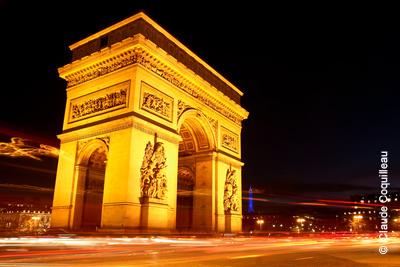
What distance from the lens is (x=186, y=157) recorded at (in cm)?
2731

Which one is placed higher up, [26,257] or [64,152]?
[64,152]

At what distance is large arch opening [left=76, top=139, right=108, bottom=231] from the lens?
20.4 metres

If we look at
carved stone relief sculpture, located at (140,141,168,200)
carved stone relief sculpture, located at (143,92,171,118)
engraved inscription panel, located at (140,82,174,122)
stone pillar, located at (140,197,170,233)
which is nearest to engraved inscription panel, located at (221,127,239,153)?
engraved inscription panel, located at (140,82,174,122)

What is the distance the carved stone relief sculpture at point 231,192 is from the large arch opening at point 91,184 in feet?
31.5

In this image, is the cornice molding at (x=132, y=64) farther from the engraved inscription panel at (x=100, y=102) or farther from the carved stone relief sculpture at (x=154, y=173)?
the carved stone relief sculpture at (x=154, y=173)

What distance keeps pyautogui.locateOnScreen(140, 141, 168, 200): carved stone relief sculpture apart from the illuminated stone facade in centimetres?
5

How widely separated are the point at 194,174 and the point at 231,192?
3.23m

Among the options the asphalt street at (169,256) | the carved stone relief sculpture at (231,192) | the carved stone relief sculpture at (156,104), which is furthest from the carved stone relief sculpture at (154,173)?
the carved stone relief sculpture at (231,192)

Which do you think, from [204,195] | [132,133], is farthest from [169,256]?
[204,195]

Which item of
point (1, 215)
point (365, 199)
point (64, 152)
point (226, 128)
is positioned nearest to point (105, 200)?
point (64, 152)

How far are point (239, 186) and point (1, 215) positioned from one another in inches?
1607

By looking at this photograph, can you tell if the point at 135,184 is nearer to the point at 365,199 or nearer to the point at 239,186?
the point at 239,186

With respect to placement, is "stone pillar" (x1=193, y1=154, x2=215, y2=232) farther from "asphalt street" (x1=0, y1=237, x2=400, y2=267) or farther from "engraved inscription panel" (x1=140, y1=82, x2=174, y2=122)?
"asphalt street" (x1=0, y1=237, x2=400, y2=267)

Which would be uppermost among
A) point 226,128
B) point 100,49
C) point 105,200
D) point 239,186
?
point 100,49
